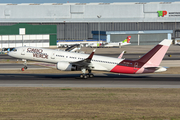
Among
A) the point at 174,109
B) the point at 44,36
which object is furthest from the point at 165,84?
the point at 44,36

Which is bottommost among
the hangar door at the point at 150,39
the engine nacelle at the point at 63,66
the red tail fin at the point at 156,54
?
the engine nacelle at the point at 63,66

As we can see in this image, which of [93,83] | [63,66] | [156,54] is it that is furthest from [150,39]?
[93,83]

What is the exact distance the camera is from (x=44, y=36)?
140 m

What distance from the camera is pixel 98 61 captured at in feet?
154

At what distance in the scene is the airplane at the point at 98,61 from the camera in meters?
44.2

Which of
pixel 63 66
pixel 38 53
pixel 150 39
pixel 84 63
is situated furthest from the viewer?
pixel 150 39

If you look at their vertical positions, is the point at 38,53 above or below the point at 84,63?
above

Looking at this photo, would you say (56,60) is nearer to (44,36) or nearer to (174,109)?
(174,109)

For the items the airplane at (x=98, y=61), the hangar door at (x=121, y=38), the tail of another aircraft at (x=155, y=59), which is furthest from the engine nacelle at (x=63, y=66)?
the hangar door at (x=121, y=38)

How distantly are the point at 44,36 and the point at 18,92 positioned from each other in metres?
108

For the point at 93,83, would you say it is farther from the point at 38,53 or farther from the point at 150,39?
the point at 150,39

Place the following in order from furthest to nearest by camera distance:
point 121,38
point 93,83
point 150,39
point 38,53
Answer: point 150,39, point 121,38, point 38,53, point 93,83

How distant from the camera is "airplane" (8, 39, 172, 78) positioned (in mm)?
44188

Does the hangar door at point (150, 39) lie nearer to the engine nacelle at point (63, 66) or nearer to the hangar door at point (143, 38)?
the hangar door at point (143, 38)
